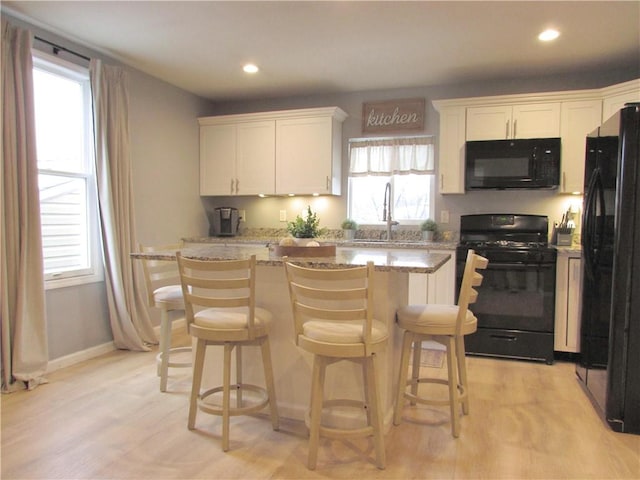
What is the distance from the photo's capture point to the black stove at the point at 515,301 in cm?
361

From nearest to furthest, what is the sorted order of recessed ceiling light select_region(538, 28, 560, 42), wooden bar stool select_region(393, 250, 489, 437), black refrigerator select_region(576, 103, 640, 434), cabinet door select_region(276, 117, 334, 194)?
1. wooden bar stool select_region(393, 250, 489, 437)
2. black refrigerator select_region(576, 103, 640, 434)
3. recessed ceiling light select_region(538, 28, 560, 42)
4. cabinet door select_region(276, 117, 334, 194)

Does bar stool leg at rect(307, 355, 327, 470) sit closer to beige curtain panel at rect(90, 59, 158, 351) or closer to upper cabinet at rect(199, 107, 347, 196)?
beige curtain panel at rect(90, 59, 158, 351)

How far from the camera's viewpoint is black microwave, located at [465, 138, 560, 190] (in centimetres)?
382

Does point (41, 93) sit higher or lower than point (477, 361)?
higher

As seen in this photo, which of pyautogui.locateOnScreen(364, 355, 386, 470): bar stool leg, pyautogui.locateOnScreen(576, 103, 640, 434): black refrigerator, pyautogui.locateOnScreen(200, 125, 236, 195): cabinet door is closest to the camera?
pyautogui.locateOnScreen(364, 355, 386, 470): bar stool leg

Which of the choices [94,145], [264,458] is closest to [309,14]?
[94,145]

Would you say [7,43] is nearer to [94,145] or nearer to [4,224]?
[94,145]

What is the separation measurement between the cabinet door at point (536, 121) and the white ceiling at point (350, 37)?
363 millimetres

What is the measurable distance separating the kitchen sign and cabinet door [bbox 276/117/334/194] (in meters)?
0.47

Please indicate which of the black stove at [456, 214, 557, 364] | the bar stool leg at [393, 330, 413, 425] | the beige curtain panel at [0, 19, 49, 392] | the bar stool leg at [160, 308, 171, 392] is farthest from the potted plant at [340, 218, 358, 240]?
the beige curtain panel at [0, 19, 49, 392]

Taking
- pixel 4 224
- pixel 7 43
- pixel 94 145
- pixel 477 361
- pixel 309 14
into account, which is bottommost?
pixel 477 361

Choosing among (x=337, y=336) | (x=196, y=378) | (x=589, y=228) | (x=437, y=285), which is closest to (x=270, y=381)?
(x=196, y=378)

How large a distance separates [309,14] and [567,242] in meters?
2.80

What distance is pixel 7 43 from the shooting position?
2.91 m
